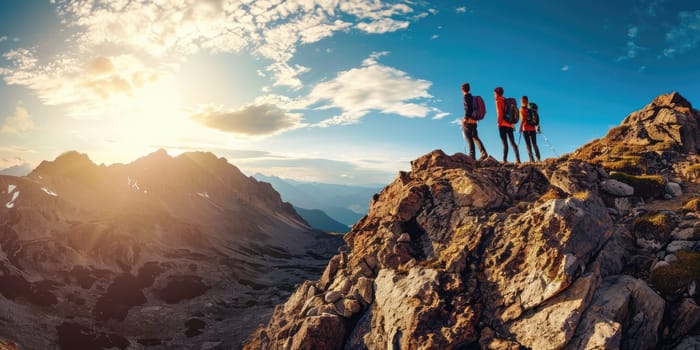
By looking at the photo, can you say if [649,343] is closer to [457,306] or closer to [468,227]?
[457,306]

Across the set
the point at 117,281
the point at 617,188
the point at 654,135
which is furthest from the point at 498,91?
the point at 117,281

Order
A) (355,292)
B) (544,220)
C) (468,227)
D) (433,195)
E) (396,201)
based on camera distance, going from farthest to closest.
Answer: (396,201), (433,195), (355,292), (468,227), (544,220)

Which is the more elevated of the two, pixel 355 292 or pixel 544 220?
pixel 544 220

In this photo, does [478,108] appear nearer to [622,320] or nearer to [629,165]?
[629,165]

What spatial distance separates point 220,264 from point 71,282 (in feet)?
199

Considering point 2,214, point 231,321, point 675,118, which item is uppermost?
point 675,118

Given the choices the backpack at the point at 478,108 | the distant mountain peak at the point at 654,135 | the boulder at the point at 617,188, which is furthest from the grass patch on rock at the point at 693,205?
the backpack at the point at 478,108

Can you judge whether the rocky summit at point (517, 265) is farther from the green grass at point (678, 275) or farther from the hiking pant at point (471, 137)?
the hiking pant at point (471, 137)

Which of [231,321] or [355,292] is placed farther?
[231,321]

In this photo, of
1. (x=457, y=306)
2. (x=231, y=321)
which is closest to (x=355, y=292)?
(x=457, y=306)

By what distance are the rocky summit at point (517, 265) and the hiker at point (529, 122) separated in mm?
2746

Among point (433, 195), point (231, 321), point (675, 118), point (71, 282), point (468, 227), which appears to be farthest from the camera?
point (71, 282)

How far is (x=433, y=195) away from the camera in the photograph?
85.9 feet

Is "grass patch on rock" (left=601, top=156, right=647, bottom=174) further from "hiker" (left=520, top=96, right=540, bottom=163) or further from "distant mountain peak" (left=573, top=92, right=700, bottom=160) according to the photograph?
"hiker" (left=520, top=96, right=540, bottom=163)
